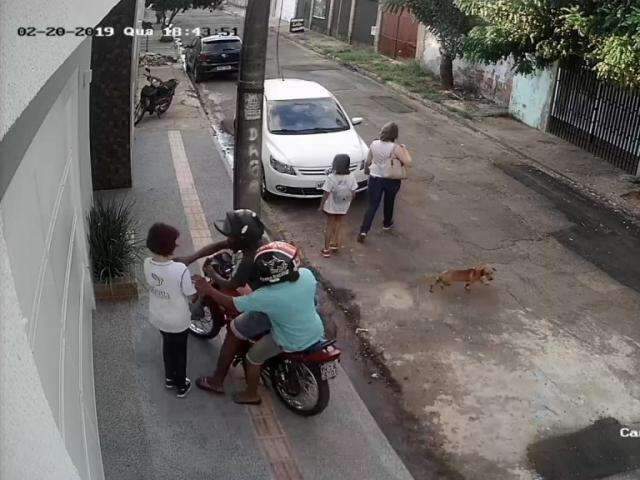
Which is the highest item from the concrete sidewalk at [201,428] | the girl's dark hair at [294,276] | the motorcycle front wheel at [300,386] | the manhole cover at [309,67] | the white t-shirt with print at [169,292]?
the manhole cover at [309,67]

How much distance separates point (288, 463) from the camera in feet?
15.0

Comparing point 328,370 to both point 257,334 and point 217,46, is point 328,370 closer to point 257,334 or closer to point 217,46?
point 257,334

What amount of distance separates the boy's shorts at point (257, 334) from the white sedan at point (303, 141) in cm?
472

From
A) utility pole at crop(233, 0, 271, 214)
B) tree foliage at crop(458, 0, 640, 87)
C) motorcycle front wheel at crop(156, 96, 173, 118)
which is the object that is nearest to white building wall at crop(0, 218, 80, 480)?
utility pole at crop(233, 0, 271, 214)

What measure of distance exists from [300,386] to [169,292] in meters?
1.24

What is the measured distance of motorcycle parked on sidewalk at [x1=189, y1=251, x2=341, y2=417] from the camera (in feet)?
15.4

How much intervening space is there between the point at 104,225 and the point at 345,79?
48.6ft

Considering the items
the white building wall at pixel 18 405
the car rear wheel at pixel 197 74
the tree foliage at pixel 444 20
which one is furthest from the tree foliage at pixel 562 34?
the car rear wheel at pixel 197 74

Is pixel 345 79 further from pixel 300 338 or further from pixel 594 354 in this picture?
A: pixel 300 338

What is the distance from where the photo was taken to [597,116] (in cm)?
1239

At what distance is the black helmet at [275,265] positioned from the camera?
4.25m

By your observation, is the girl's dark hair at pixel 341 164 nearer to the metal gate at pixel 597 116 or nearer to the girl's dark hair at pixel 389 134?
the girl's dark hair at pixel 389 134

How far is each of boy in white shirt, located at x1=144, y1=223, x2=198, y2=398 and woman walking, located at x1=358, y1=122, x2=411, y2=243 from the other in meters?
3.86

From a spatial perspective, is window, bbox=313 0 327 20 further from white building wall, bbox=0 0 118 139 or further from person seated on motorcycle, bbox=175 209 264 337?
white building wall, bbox=0 0 118 139
